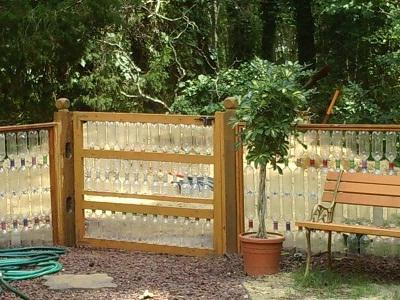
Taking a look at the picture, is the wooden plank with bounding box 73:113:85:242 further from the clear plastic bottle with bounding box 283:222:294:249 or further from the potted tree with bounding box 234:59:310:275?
the clear plastic bottle with bounding box 283:222:294:249

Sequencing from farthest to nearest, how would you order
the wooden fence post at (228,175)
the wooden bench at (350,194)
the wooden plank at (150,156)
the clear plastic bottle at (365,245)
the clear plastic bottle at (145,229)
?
the clear plastic bottle at (145,229) < the wooden plank at (150,156) < the wooden fence post at (228,175) < the clear plastic bottle at (365,245) < the wooden bench at (350,194)

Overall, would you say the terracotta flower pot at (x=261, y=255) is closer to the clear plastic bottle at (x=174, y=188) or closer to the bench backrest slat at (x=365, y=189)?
the bench backrest slat at (x=365, y=189)

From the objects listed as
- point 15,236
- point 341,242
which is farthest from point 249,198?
point 15,236

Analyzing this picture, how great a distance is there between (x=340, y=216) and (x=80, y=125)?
2768mm

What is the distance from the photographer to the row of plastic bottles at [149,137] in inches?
259

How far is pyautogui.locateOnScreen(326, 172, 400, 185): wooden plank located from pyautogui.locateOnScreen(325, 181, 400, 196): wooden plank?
0.03m

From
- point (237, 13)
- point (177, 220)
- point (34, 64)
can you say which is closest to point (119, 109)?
point (34, 64)

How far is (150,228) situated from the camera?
6.86 m

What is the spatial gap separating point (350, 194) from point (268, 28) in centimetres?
1020

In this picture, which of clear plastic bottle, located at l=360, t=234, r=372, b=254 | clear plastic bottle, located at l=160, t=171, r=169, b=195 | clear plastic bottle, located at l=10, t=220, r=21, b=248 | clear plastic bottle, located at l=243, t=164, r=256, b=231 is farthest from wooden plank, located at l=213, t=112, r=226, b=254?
clear plastic bottle, located at l=10, t=220, r=21, b=248

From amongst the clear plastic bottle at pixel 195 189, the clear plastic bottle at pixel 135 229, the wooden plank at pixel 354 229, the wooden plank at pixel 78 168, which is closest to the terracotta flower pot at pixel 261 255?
the wooden plank at pixel 354 229

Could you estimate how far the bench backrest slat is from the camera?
5645mm

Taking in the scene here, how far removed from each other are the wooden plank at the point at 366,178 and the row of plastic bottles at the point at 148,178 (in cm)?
121

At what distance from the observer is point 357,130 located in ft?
19.8
